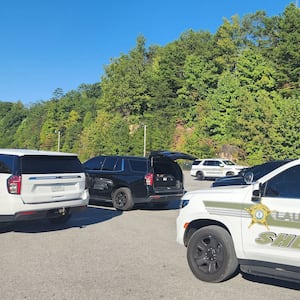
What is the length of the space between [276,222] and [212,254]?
1.10 metres

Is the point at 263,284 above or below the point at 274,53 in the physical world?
below

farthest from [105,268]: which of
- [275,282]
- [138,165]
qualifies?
[138,165]

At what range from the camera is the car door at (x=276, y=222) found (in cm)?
521

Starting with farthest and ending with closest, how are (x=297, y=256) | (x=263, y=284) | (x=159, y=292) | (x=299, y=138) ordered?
1. (x=299, y=138)
2. (x=263, y=284)
3. (x=159, y=292)
4. (x=297, y=256)

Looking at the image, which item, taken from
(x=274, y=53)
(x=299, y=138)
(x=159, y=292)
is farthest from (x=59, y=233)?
(x=274, y=53)

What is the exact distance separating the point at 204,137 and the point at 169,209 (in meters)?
44.5

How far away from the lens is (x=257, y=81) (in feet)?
181

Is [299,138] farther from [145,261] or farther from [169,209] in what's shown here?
[145,261]

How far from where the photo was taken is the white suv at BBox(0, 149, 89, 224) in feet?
28.1

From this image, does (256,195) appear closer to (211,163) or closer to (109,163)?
(109,163)

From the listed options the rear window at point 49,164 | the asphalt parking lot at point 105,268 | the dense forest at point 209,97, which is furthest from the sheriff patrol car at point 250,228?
the dense forest at point 209,97

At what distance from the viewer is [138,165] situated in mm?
13383

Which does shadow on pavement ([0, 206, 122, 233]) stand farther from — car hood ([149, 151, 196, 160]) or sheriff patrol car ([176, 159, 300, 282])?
sheriff patrol car ([176, 159, 300, 282])

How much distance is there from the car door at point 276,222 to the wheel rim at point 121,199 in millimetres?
7851
